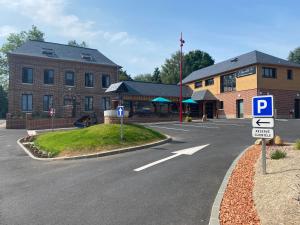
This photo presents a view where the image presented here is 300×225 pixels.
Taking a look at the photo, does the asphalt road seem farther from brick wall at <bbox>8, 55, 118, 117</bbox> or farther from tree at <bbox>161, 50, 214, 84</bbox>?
tree at <bbox>161, 50, 214, 84</bbox>

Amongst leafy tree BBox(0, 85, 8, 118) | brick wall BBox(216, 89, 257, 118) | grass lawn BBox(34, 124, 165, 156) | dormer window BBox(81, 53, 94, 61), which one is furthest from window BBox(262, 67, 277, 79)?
leafy tree BBox(0, 85, 8, 118)

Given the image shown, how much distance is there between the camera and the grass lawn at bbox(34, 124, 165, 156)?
49.0 ft

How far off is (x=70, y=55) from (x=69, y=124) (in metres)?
11.5

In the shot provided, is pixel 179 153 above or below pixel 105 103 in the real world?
below

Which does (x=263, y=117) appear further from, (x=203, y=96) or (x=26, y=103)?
(x=203, y=96)

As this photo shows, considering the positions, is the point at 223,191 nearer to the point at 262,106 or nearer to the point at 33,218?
the point at 262,106

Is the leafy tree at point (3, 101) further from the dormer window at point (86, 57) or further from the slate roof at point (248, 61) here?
the slate roof at point (248, 61)

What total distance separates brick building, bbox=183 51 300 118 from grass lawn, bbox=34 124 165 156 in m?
24.2

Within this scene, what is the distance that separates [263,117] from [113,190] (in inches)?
159

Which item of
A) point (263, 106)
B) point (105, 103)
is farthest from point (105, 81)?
point (263, 106)

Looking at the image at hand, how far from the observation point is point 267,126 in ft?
24.8

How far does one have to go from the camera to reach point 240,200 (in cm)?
634

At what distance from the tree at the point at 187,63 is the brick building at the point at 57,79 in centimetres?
3637

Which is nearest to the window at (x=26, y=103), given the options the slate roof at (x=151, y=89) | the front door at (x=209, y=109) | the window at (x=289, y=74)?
the slate roof at (x=151, y=89)
